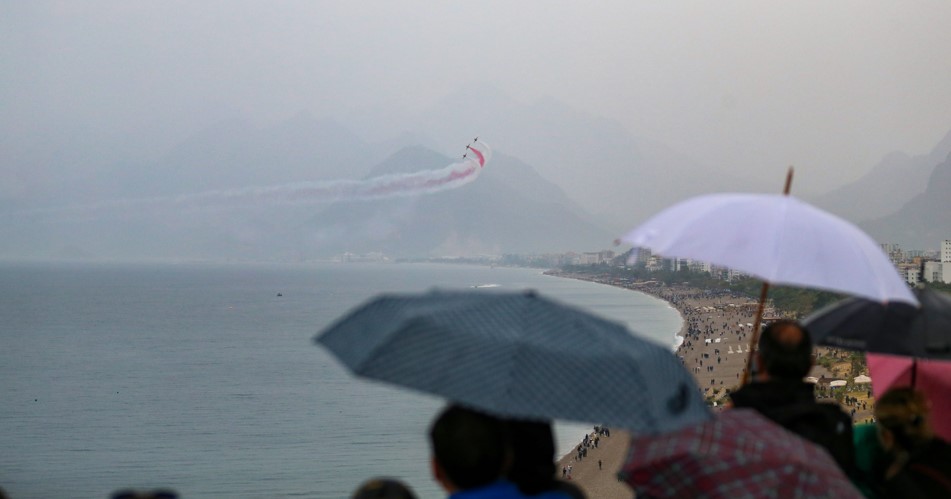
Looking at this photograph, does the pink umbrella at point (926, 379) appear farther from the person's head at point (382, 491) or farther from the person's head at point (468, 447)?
the person's head at point (382, 491)

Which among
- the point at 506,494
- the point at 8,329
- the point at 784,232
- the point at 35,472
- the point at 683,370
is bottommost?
the point at 8,329

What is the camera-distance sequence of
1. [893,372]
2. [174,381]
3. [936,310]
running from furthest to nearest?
[174,381] < [893,372] < [936,310]

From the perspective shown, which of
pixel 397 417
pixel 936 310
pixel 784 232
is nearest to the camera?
pixel 784 232

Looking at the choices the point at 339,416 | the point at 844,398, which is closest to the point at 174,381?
the point at 339,416

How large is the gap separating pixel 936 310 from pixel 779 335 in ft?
3.37

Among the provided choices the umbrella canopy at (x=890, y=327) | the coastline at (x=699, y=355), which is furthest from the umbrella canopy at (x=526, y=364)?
the coastline at (x=699, y=355)

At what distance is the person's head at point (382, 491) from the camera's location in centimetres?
216

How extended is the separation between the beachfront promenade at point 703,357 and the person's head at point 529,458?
2.46 metres

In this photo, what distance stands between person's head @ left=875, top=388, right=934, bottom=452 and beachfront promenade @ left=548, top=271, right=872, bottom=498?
183 cm

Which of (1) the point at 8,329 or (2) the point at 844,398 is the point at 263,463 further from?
(1) the point at 8,329

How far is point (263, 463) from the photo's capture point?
33.2 metres

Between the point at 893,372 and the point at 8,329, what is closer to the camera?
the point at 893,372

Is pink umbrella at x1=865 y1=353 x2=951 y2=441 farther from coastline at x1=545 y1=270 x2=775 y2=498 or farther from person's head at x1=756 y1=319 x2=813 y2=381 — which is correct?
coastline at x1=545 y1=270 x2=775 y2=498

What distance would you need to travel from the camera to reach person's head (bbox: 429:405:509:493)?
2.22 m
